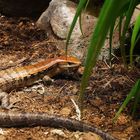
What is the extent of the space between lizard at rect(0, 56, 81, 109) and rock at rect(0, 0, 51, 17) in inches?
62.5

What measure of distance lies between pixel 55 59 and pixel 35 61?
12.8 inches

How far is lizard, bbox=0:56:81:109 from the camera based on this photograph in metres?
3.60

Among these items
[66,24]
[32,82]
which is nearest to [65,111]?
[32,82]

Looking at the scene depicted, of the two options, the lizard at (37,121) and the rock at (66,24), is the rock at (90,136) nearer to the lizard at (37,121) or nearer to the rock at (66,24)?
the lizard at (37,121)

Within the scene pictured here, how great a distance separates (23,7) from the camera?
5.27m

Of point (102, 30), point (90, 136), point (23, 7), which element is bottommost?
point (90, 136)

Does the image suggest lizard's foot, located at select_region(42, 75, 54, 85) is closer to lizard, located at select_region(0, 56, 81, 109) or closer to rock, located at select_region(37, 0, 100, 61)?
lizard, located at select_region(0, 56, 81, 109)

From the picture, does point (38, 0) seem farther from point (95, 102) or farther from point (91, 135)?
point (91, 135)

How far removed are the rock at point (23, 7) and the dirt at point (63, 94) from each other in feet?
2.25

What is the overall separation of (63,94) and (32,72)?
50cm

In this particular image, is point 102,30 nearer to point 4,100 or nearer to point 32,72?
point 4,100

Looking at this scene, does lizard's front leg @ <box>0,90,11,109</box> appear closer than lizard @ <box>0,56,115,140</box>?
No

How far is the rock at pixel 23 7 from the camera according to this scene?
5.24m

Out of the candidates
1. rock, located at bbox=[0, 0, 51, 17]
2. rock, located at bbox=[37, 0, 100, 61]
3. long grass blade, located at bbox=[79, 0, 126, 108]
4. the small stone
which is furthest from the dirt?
long grass blade, located at bbox=[79, 0, 126, 108]
